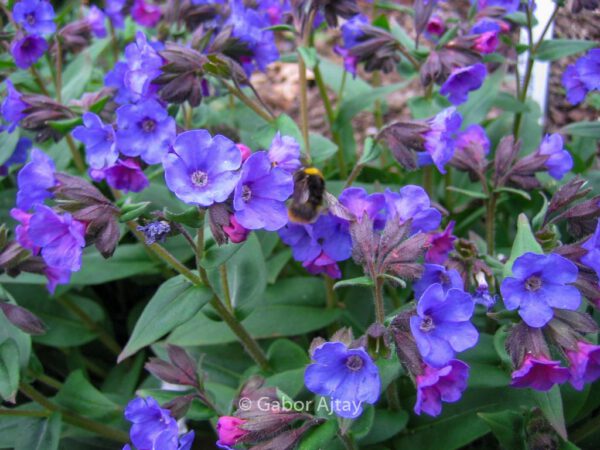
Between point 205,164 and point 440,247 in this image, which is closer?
point 205,164

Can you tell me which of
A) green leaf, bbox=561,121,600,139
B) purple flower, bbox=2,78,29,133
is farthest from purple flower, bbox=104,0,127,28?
green leaf, bbox=561,121,600,139

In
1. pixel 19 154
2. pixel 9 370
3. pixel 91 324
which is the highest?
pixel 19 154

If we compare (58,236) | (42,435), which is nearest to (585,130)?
(58,236)

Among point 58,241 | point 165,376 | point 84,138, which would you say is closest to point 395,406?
point 165,376

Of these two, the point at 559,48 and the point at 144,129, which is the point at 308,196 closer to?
the point at 144,129

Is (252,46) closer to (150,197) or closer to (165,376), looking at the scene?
(150,197)

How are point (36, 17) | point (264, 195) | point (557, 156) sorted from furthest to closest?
point (36, 17), point (557, 156), point (264, 195)

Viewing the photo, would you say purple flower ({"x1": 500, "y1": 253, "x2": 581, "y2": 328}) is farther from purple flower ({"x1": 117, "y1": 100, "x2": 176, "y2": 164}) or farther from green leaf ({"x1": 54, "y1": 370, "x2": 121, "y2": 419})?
green leaf ({"x1": 54, "y1": 370, "x2": 121, "y2": 419})

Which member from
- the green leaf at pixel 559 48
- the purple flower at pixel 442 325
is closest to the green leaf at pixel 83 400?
the purple flower at pixel 442 325
